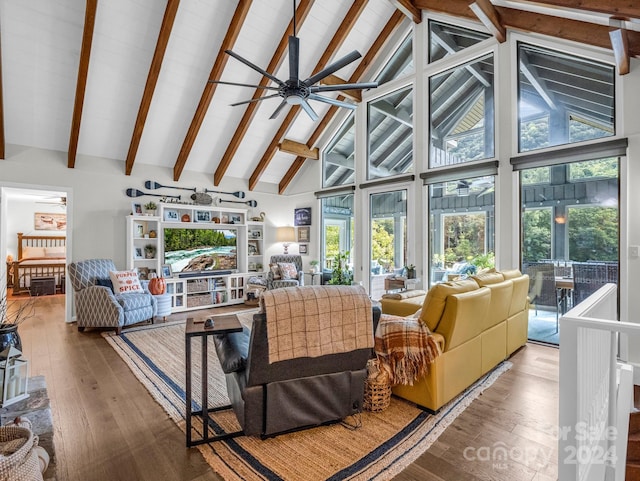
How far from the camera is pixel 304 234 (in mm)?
7914

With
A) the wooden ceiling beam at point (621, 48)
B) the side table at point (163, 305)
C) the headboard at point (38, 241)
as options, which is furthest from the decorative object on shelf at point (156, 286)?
the wooden ceiling beam at point (621, 48)

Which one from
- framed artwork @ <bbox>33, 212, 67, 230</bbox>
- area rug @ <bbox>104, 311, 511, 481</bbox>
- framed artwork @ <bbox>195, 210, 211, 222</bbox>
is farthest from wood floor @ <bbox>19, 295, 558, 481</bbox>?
framed artwork @ <bbox>33, 212, 67, 230</bbox>

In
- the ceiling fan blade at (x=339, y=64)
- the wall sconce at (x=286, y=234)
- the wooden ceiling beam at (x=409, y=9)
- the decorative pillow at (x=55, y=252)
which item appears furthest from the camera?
Answer: the decorative pillow at (x=55, y=252)

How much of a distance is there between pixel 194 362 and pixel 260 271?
4015 millimetres

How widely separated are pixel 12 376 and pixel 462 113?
584cm

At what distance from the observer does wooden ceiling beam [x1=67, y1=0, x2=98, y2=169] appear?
12.7 ft

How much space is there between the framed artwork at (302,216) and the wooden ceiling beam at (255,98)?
6.30 ft

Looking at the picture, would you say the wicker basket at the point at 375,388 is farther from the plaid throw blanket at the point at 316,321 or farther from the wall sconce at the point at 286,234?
the wall sconce at the point at 286,234

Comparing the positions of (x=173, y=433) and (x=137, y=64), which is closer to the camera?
(x=173, y=433)

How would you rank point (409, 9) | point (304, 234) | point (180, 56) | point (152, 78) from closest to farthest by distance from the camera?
point (152, 78), point (180, 56), point (409, 9), point (304, 234)

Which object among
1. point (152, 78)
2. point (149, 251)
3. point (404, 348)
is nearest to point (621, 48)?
point (404, 348)

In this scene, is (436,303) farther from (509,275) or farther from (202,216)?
(202,216)

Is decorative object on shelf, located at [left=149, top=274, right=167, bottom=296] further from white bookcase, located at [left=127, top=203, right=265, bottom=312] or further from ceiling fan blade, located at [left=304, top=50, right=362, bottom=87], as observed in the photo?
ceiling fan blade, located at [left=304, top=50, right=362, bottom=87]

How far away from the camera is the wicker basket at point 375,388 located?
8.57 ft
